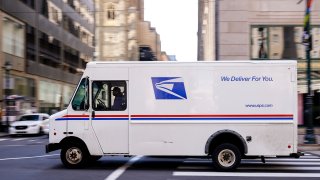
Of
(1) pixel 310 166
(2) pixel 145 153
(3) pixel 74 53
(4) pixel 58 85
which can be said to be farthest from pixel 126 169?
(3) pixel 74 53

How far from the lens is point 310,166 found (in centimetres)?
1292

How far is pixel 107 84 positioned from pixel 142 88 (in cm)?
93

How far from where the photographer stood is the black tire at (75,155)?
39.7 ft

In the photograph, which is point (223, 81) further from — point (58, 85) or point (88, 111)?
point (58, 85)

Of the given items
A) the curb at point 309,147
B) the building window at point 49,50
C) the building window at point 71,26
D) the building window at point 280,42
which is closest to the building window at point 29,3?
the building window at point 49,50

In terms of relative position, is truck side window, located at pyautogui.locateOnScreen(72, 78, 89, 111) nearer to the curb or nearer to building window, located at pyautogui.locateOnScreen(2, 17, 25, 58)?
the curb

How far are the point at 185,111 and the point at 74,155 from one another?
319 cm

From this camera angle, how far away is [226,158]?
11641 millimetres

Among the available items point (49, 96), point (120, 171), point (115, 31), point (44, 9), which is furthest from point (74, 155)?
point (115, 31)

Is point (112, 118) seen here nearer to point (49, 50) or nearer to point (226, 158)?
point (226, 158)

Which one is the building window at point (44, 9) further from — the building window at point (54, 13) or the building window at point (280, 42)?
the building window at point (280, 42)

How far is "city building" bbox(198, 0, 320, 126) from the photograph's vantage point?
24.6 metres

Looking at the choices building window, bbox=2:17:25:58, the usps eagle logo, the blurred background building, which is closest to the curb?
the usps eagle logo

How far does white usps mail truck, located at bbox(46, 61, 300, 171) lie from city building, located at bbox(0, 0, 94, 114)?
24.5 meters
